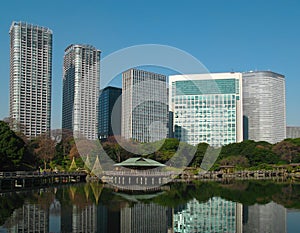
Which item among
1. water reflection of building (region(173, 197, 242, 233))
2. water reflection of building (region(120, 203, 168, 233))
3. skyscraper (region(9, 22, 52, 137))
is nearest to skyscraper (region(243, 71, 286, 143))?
skyscraper (region(9, 22, 52, 137))

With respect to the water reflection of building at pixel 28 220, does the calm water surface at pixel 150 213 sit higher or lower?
lower

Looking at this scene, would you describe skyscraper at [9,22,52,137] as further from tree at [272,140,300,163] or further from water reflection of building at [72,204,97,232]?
water reflection of building at [72,204,97,232]

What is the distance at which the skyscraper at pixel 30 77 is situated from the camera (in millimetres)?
84125

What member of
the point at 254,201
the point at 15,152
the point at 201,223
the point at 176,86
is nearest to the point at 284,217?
the point at 201,223

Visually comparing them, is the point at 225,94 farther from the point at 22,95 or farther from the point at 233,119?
the point at 22,95

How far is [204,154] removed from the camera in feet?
202

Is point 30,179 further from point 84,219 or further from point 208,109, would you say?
point 208,109

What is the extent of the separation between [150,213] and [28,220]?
20.6ft

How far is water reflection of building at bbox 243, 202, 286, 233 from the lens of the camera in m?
17.2

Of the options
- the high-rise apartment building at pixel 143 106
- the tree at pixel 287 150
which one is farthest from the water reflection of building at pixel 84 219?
the tree at pixel 287 150

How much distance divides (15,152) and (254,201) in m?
20.5

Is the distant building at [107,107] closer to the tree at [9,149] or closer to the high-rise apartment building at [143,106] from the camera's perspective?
the high-rise apartment building at [143,106]

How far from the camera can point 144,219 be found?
19781 millimetres

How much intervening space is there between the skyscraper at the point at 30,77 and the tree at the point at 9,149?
1860 inches
